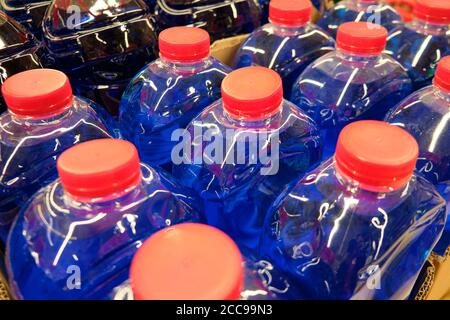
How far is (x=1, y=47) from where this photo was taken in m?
0.91

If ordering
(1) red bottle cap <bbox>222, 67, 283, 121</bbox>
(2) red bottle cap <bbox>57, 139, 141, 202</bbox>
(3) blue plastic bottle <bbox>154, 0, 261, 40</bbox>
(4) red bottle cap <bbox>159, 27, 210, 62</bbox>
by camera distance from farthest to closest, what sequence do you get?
(3) blue plastic bottle <bbox>154, 0, 261, 40</bbox>
(4) red bottle cap <bbox>159, 27, 210, 62</bbox>
(1) red bottle cap <bbox>222, 67, 283, 121</bbox>
(2) red bottle cap <bbox>57, 139, 141, 202</bbox>

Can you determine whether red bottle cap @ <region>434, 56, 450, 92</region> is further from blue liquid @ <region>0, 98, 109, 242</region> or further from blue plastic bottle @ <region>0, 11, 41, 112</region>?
blue plastic bottle @ <region>0, 11, 41, 112</region>

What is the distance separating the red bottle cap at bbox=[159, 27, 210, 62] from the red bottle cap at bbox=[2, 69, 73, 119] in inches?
9.5

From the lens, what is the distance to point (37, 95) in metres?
0.72

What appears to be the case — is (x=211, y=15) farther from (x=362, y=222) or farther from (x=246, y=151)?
(x=362, y=222)

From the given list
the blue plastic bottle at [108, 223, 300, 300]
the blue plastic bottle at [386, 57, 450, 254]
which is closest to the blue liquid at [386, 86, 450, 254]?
the blue plastic bottle at [386, 57, 450, 254]

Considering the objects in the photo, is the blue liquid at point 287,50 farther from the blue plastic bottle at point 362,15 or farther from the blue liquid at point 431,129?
the blue liquid at point 431,129

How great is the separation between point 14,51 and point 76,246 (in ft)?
1.87

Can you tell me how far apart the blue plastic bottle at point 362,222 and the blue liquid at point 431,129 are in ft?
0.49

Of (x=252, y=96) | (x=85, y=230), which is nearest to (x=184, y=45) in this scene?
(x=252, y=96)

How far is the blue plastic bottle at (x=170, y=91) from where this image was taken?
91cm

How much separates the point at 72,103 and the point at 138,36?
0.33 metres

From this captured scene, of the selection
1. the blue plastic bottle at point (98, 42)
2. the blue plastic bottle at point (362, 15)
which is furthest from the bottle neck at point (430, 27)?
the blue plastic bottle at point (98, 42)

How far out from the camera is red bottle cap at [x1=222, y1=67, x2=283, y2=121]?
2.33 ft
